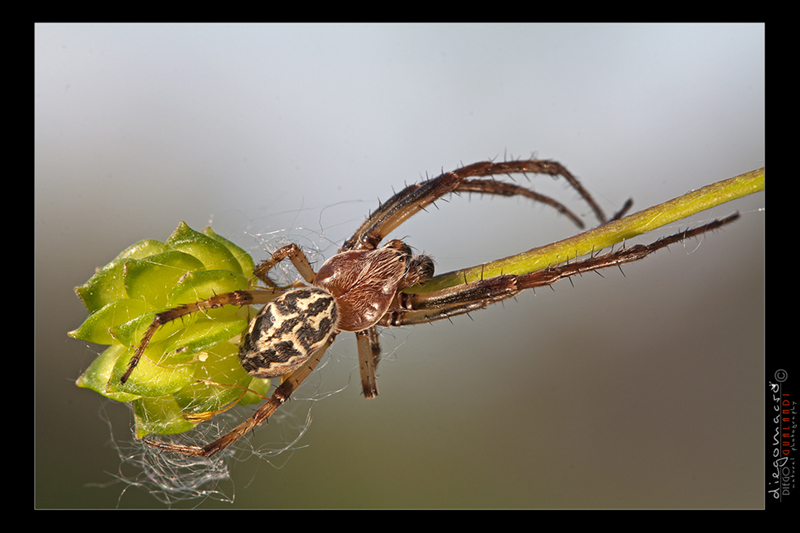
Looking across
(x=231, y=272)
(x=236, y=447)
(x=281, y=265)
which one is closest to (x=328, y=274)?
(x=281, y=265)

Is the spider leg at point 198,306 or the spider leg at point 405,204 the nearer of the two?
the spider leg at point 198,306

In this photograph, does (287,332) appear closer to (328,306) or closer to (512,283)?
(328,306)

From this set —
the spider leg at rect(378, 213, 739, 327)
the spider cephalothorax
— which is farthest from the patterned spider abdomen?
the spider leg at rect(378, 213, 739, 327)

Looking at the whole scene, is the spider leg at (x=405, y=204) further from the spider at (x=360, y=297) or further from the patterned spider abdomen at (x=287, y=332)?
the patterned spider abdomen at (x=287, y=332)

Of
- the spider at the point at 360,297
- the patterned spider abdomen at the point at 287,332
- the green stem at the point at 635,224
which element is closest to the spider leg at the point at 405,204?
the spider at the point at 360,297

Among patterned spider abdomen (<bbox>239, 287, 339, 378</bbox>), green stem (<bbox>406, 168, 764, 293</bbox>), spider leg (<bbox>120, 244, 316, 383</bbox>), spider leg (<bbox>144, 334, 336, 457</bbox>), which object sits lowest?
spider leg (<bbox>144, 334, 336, 457</bbox>)

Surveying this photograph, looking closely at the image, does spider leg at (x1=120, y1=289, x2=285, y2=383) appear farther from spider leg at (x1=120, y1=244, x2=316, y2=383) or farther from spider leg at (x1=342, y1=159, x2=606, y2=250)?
spider leg at (x1=342, y1=159, x2=606, y2=250)
